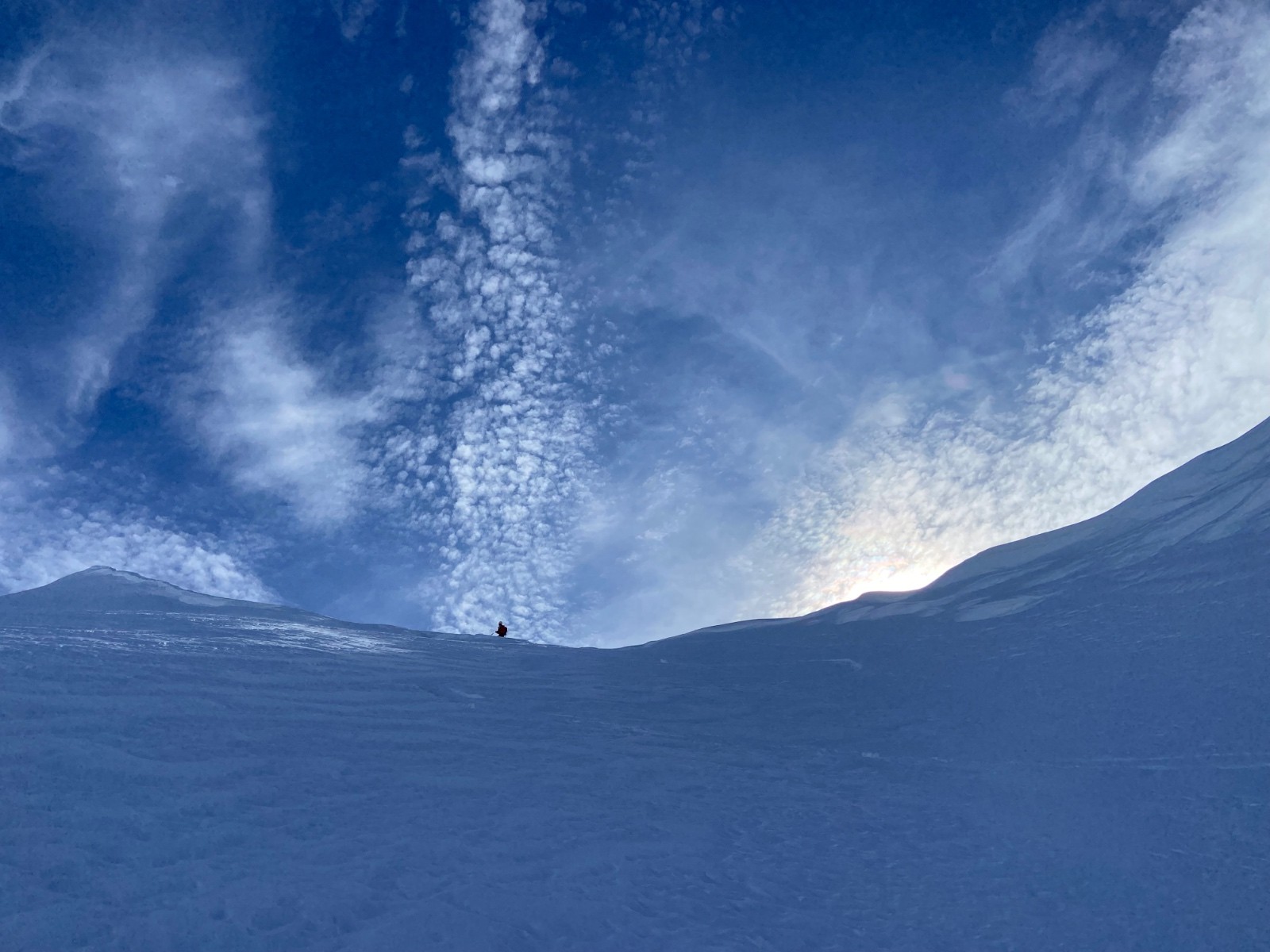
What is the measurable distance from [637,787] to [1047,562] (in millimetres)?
18775

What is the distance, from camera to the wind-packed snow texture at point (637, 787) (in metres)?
8.14

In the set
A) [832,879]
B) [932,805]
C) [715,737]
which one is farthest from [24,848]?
[932,805]

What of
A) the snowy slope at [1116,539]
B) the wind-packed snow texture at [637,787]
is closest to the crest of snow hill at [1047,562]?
the snowy slope at [1116,539]

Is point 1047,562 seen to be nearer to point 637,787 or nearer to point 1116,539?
point 1116,539

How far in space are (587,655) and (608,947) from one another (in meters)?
14.7

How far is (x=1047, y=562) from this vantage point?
2472 cm

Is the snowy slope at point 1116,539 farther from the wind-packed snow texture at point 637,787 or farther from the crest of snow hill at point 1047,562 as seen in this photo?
the wind-packed snow texture at point 637,787

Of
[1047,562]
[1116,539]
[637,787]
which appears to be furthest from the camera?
[1047,562]

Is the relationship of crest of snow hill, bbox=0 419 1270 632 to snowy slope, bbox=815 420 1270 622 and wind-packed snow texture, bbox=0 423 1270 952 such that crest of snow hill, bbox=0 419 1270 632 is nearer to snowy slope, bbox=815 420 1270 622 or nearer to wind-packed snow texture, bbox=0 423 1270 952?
snowy slope, bbox=815 420 1270 622

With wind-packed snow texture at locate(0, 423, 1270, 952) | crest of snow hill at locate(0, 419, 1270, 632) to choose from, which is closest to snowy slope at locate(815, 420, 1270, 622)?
crest of snow hill at locate(0, 419, 1270, 632)

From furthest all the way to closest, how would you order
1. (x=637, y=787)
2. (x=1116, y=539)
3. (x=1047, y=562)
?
(x=1047, y=562) < (x=1116, y=539) < (x=637, y=787)

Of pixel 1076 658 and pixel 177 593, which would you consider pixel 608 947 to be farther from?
pixel 177 593

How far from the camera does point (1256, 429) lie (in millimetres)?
23562

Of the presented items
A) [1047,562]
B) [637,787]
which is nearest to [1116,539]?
[1047,562]
